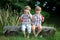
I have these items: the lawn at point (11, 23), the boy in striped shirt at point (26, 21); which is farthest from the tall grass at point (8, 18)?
the boy in striped shirt at point (26, 21)

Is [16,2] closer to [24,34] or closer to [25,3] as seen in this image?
[25,3]

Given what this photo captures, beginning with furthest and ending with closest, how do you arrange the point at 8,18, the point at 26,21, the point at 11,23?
1. the point at 8,18
2. the point at 11,23
3. the point at 26,21

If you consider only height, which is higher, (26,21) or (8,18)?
(26,21)

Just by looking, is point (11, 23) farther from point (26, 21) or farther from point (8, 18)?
point (26, 21)

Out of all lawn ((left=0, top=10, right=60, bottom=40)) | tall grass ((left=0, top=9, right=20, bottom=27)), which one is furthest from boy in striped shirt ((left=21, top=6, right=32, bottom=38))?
tall grass ((left=0, top=9, right=20, bottom=27))

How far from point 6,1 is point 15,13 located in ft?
3.03

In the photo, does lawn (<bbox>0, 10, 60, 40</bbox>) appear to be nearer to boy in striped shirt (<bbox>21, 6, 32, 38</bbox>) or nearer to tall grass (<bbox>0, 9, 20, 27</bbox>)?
tall grass (<bbox>0, 9, 20, 27</bbox>)

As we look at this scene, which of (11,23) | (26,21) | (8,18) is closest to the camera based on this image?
(26,21)

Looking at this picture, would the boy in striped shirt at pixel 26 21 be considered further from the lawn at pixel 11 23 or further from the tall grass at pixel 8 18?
the tall grass at pixel 8 18

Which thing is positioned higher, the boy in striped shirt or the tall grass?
the boy in striped shirt

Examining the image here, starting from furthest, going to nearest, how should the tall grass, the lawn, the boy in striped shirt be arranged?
the tall grass → the boy in striped shirt → the lawn

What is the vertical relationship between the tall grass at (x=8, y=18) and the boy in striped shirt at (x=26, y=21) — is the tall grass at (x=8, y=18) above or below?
below

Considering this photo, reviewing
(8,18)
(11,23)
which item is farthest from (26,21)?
(8,18)

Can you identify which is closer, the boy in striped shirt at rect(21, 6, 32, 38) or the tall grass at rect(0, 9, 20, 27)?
the boy in striped shirt at rect(21, 6, 32, 38)
